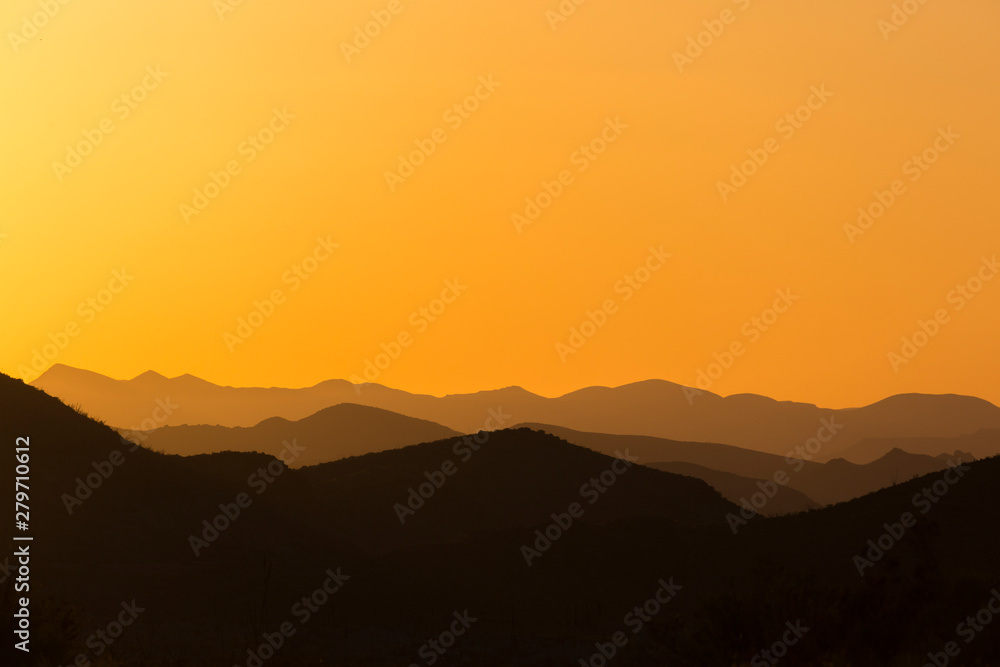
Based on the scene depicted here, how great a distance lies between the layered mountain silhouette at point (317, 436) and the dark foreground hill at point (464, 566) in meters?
79.3

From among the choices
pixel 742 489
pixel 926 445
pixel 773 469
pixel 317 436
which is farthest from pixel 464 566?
pixel 926 445

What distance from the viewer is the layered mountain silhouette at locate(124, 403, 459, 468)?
142 m

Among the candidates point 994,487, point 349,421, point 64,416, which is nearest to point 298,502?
point 64,416

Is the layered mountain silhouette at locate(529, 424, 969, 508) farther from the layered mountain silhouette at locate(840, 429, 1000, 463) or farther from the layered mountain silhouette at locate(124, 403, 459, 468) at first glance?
the layered mountain silhouette at locate(840, 429, 1000, 463)

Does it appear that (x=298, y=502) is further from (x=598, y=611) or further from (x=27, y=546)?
(x=598, y=611)

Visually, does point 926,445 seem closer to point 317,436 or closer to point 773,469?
point 773,469

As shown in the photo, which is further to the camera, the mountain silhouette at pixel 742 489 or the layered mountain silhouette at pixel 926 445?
the layered mountain silhouette at pixel 926 445

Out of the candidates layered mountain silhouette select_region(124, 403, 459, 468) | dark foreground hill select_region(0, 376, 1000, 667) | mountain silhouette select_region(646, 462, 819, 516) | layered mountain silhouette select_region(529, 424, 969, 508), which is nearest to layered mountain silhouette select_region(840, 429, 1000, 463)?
layered mountain silhouette select_region(529, 424, 969, 508)

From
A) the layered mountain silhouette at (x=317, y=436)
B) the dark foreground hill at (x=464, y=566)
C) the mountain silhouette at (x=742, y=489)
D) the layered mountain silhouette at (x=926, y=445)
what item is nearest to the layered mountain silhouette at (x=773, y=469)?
the mountain silhouette at (x=742, y=489)

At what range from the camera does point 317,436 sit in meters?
149

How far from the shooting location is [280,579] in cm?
3681

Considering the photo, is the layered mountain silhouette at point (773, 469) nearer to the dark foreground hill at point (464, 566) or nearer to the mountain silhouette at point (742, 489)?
the mountain silhouette at point (742, 489)

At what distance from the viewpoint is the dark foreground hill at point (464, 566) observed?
16781mm

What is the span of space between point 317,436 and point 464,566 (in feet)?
362
